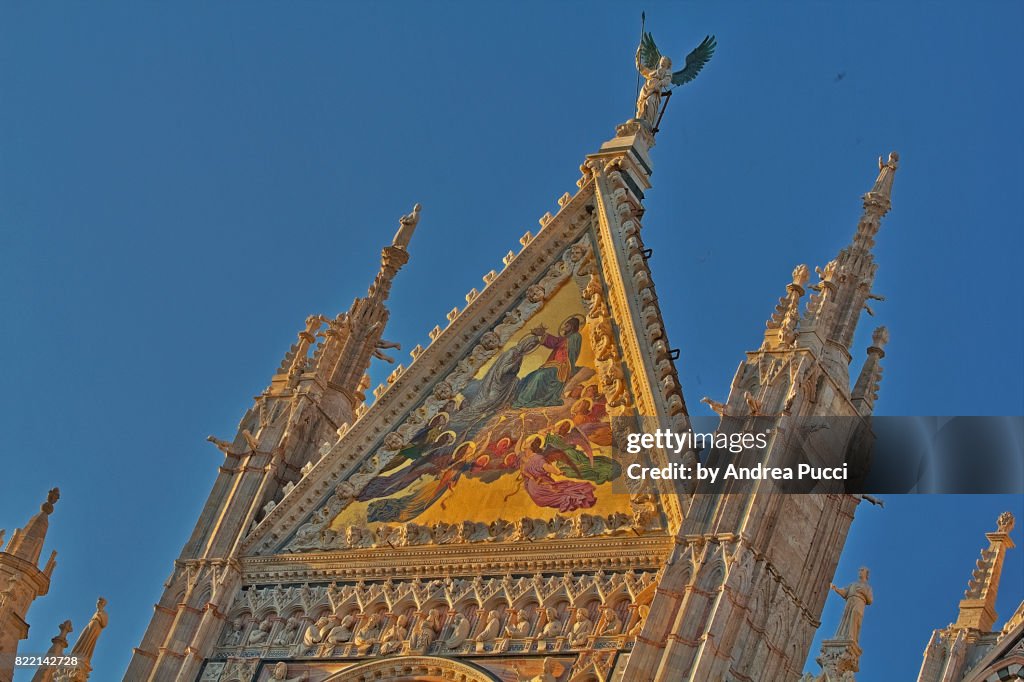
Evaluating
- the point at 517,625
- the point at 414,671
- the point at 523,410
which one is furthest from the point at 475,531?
the point at 523,410

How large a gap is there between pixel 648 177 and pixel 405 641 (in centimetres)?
720

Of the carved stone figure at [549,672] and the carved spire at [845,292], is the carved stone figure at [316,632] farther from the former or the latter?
the carved spire at [845,292]

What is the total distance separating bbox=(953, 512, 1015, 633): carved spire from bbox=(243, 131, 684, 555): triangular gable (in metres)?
3.10

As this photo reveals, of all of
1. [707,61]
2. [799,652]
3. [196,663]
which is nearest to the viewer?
[799,652]

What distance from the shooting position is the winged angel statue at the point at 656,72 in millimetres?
31609

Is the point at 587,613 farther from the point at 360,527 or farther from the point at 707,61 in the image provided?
the point at 707,61

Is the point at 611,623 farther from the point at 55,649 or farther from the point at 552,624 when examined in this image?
the point at 55,649

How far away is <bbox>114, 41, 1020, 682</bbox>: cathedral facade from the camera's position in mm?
25031

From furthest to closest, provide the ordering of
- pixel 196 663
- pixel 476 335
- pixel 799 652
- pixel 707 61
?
pixel 707 61 < pixel 476 335 < pixel 196 663 < pixel 799 652

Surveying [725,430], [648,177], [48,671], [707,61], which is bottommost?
[48,671]

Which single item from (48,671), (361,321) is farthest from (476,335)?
(48,671)

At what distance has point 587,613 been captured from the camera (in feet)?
84.0

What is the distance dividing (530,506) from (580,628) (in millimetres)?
1942

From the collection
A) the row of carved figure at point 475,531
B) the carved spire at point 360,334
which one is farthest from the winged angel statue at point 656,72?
the row of carved figure at point 475,531
